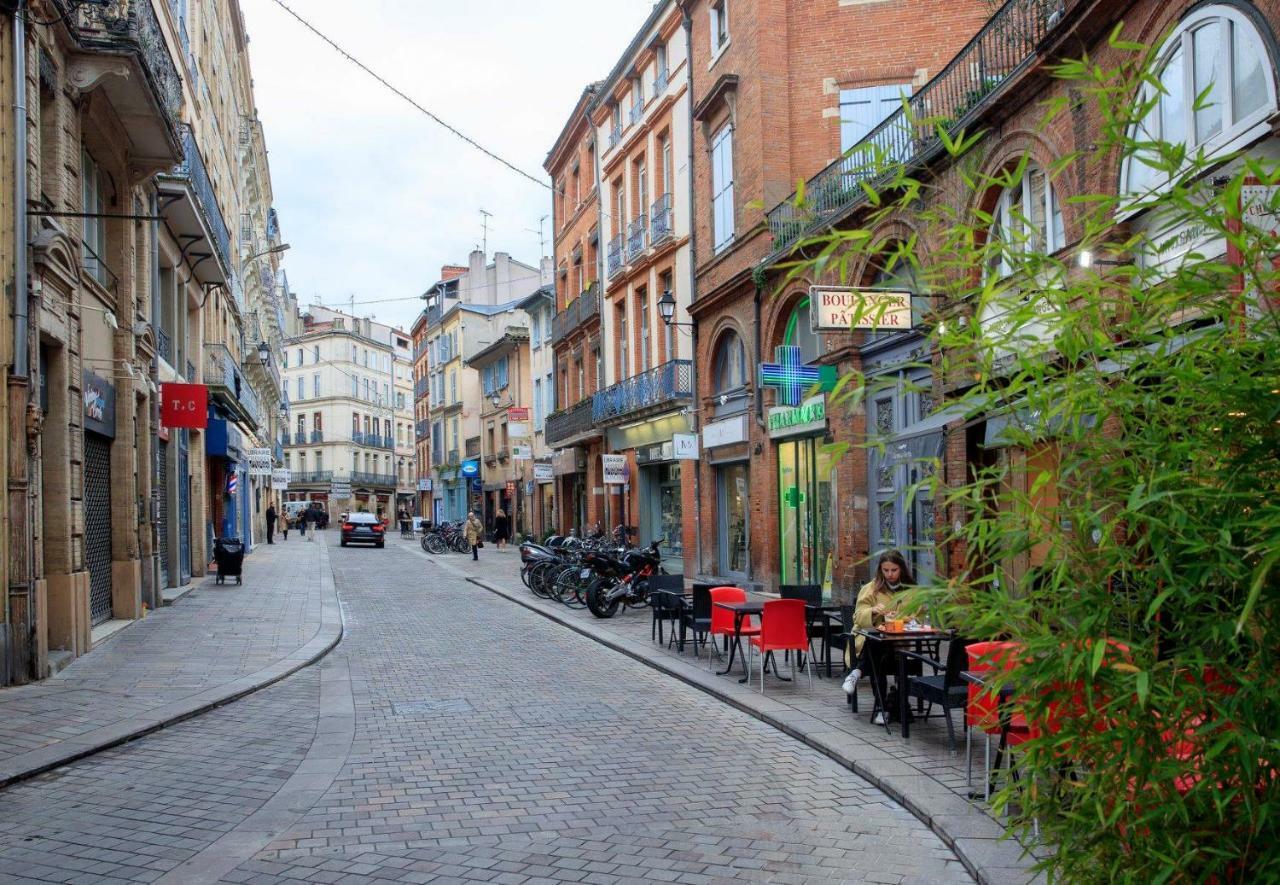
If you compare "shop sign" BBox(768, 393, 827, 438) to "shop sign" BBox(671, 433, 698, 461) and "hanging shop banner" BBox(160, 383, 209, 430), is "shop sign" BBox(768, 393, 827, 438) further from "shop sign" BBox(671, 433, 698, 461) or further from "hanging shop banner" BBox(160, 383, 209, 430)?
"hanging shop banner" BBox(160, 383, 209, 430)

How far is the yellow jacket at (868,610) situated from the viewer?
8.55 m

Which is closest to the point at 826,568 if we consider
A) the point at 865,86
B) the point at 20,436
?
the point at 865,86

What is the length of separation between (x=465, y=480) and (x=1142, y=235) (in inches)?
2096

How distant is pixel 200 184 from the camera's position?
20109mm

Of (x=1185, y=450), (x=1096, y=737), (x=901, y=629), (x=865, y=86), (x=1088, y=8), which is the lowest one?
(x=901, y=629)

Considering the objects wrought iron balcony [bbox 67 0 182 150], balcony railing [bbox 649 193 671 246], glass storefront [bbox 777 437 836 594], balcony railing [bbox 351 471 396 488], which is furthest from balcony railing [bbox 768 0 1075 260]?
Result: balcony railing [bbox 351 471 396 488]

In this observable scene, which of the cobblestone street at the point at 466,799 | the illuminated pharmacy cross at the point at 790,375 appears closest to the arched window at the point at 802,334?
the illuminated pharmacy cross at the point at 790,375

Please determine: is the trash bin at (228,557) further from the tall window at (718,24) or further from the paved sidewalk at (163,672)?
the tall window at (718,24)

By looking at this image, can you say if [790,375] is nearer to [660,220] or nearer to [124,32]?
[660,220]

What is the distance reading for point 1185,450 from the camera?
273 centimetres

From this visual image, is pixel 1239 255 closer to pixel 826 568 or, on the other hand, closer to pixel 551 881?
pixel 551 881

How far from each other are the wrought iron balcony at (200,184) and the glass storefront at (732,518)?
11.0 m

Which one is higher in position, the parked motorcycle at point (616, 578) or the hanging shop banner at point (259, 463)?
the hanging shop banner at point (259, 463)

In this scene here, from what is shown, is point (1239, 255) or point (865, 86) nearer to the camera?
point (1239, 255)
